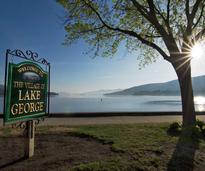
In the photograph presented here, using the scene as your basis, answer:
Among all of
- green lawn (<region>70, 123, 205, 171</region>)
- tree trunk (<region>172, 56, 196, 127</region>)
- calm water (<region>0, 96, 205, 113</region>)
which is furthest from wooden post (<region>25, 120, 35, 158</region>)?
calm water (<region>0, 96, 205, 113</region>)

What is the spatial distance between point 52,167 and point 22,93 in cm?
189

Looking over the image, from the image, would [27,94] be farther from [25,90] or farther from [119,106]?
[119,106]

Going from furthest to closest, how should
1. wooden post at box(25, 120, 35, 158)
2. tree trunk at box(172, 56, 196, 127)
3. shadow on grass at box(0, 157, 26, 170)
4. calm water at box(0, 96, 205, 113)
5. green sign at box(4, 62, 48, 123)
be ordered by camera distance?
calm water at box(0, 96, 205, 113) → tree trunk at box(172, 56, 196, 127) → wooden post at box(25, 120, 35, 158) → green sign at box(4, 62, 48, 123) → shadow on grass at box(0, 157, 26, 170)

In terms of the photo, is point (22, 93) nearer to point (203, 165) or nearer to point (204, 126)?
point (203, 165)

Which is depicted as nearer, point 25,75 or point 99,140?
point 25,75

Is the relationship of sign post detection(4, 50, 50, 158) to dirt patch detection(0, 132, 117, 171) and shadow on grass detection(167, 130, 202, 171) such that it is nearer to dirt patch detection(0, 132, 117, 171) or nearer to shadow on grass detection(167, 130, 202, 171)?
dirt patch detection(0, 132, 117, 171)

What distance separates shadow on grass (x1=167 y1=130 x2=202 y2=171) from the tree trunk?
1170mm

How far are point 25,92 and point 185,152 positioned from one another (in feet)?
14.6

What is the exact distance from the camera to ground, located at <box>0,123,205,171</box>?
4.59 metres

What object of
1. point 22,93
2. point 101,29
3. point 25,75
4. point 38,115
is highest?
point 101,29

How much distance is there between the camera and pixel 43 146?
6.14 metres

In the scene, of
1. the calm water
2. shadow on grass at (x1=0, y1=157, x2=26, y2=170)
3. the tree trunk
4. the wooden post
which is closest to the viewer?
shadow on grass at (x1=0, y1=157, x2=26, y2=170)

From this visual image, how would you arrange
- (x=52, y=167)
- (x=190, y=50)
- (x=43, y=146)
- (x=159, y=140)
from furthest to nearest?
(x=190, y=50) < (x=159, y=140) < (x=43, y=146) < (x=52, y=167)

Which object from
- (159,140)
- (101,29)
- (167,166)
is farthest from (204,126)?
(101,29)
